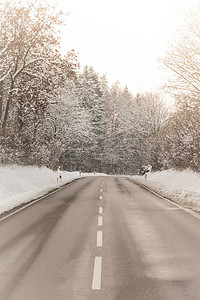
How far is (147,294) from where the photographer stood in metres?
4.79

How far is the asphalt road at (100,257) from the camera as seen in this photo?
16.2 feet

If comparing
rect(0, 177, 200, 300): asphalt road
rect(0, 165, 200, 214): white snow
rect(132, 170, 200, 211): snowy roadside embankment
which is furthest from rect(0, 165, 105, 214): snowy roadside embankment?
rect(132, 170, 200, 211): snowy roadside embankment

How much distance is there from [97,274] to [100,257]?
3.46 feet

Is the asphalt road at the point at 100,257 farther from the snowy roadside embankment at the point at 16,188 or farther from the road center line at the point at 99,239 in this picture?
the snowy roadside embankment at the point at 16,188

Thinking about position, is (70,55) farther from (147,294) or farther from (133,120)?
(133,120)

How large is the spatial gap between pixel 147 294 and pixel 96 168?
74.6 metres

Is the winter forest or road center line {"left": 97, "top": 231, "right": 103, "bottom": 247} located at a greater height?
the winter forest

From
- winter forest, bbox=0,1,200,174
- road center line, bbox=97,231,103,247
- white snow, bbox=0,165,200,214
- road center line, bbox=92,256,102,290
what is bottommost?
road center line, bbox=92,256,102,290

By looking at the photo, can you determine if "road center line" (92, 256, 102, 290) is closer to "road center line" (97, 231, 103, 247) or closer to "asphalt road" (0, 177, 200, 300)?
"asphalt road" (0, 177, 200, 300)

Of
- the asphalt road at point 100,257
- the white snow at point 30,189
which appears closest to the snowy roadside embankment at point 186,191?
the white snow at point 30,189

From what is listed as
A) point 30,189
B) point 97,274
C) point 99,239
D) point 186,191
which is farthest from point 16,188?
point 97,274

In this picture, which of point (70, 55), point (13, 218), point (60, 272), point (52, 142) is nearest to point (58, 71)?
point (70, 55)

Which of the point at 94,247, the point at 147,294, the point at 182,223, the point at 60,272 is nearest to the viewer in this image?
the point at 147,294

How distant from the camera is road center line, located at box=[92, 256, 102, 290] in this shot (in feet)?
16.8
